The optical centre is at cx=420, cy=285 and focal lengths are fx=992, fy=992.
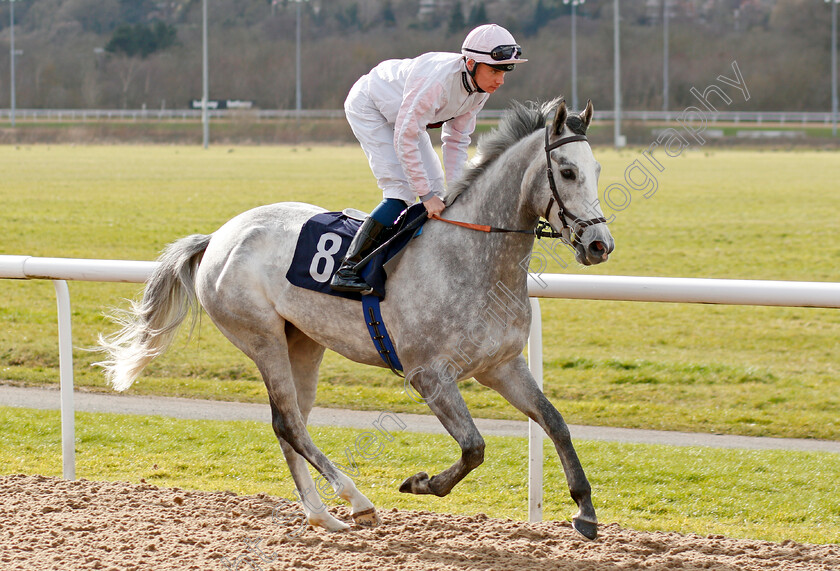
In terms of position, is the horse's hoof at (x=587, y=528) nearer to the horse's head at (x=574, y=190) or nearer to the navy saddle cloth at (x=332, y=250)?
the horse's head at (x=574, y=190)

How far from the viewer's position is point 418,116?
11.3 feet

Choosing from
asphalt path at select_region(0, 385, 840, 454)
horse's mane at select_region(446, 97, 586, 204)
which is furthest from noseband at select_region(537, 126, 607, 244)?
asphalt path at select_region(0, 385, 840, 454)

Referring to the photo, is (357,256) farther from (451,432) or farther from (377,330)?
(451,432)

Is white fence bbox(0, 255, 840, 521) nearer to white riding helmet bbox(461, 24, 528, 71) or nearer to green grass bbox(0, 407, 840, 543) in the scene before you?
green grass bbox(0, 407, 840, 543)

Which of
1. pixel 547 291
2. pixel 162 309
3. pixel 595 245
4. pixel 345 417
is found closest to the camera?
pixel 595 245

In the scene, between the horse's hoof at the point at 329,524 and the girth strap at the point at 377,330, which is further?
the horse's hoof at the point at 329,524

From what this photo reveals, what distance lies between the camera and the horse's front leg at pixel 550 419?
10.9 ft

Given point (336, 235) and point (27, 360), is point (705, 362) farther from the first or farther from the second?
point (27, 360)

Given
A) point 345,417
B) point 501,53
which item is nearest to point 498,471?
point 345,417

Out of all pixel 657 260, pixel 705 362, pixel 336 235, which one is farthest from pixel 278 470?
pixel 657 260

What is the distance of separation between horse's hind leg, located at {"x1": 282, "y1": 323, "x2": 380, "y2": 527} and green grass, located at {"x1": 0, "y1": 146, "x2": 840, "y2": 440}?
2084mm

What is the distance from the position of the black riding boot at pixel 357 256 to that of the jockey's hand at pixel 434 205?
7.5 inches

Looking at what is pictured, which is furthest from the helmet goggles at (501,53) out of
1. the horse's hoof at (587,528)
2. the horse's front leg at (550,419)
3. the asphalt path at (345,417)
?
the asphalt path at (345,417)

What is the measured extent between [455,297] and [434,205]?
355mm
